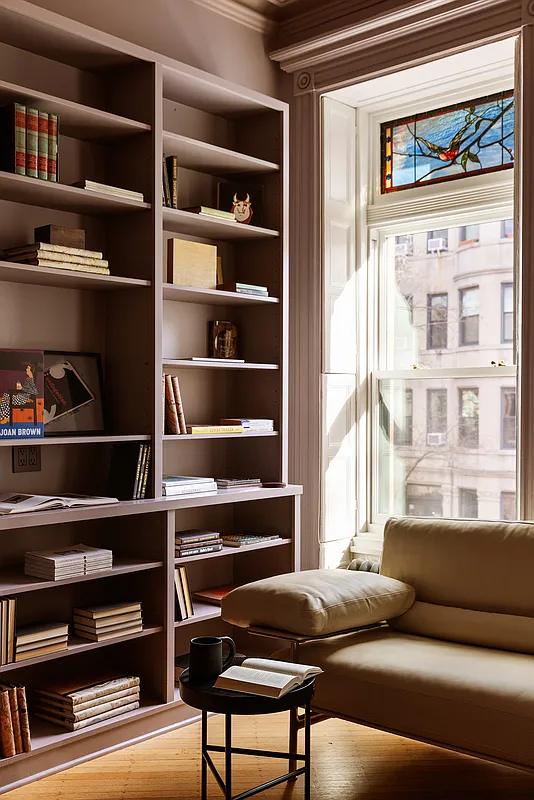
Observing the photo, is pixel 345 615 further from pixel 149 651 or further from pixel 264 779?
pixel 149 651

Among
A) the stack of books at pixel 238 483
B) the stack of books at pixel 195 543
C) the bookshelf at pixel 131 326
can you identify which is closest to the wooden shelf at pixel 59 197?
the bookshelf at pixel 131 326

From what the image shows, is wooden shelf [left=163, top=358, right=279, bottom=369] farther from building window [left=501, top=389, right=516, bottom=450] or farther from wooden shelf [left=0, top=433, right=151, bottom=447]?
building window [left=501, top=389, right=516, bottom=450]

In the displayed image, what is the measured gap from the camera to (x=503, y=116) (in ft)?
12.0

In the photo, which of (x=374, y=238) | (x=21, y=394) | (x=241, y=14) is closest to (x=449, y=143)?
(x=374, y=238)

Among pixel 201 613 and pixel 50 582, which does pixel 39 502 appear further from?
pixel 201 613

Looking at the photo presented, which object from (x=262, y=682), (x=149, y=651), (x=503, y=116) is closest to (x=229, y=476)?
(x=149, y=651)

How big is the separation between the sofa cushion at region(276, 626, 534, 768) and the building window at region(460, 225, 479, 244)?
192 cm

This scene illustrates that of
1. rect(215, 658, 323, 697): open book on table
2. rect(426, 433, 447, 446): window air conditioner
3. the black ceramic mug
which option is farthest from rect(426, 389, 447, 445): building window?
the black ceramic mug

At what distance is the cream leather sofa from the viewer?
2.24 m

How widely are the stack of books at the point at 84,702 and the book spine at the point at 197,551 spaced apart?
495mm

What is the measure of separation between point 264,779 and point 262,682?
0.71m

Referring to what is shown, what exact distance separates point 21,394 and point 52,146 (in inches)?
33.9

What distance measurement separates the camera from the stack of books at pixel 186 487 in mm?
3189

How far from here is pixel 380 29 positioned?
3641 mm
